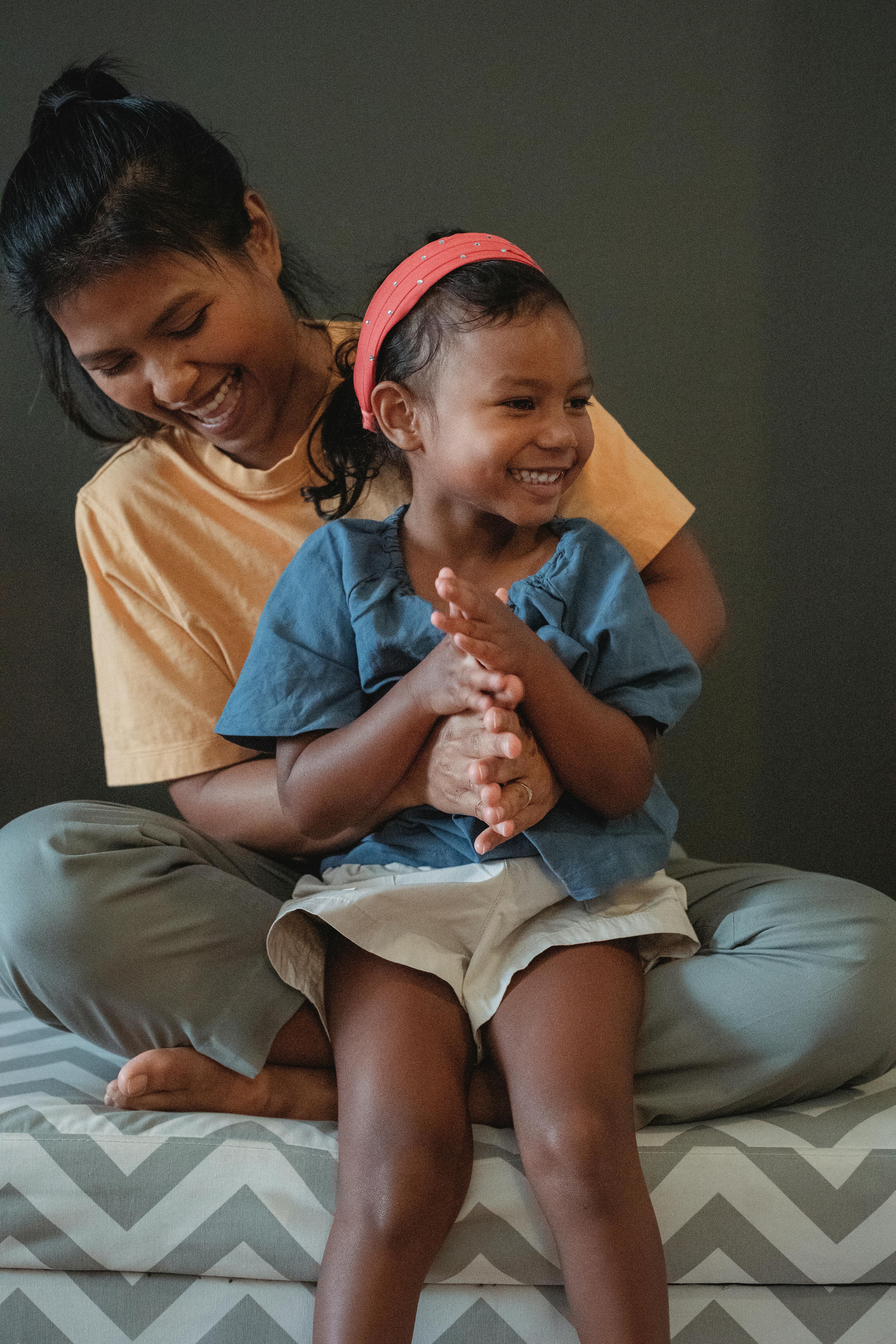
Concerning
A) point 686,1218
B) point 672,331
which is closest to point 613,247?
point 672,331

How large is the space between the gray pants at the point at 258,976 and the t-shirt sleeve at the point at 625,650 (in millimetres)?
206

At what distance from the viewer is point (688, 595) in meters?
1.05

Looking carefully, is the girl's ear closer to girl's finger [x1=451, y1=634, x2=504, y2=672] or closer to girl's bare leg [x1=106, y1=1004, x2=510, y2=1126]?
girl's finger [x1=451, y1=634, x2=504, y2=672]

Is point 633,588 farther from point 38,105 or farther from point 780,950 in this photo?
point 38,105

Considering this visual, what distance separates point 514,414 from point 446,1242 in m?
0.61

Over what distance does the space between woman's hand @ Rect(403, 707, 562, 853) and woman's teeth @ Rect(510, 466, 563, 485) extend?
0.19m

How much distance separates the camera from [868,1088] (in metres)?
0.93

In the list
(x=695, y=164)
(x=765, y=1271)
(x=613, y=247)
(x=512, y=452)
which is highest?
(x=695, y=164)

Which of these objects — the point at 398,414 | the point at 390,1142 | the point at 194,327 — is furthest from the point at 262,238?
the point at 390,1142

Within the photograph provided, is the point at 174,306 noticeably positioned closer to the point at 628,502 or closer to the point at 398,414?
the point at 398,414

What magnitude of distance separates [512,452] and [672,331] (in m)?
0.84

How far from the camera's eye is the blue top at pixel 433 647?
2.81 feet

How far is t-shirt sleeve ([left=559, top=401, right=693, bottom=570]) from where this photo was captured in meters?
1.07

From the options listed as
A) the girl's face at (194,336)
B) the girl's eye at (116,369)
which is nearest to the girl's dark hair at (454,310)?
the girl's face at (194,336)
